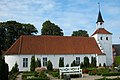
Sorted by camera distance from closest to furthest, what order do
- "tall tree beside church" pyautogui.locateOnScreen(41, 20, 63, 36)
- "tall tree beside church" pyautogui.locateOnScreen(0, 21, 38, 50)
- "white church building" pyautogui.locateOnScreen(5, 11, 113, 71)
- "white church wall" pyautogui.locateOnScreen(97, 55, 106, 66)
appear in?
"white church building" pyautogui.locateOnScreen(5, 11, 113, 71) → "white church wall" pyautogui.locateOnScreen(97, 55, 106, 66) → "tall tree beside church" pyautogui.locateOnScreen(0, 21, 38, 50) → "tall tree beside church" pyautogui.locateOnScreen(41, 20, 63, 36)

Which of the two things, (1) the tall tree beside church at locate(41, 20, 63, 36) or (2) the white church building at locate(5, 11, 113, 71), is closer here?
(2) the white church building at locate(5, 11, 113, 71)

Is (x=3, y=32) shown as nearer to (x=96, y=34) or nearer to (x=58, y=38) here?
(x=58, y=38)

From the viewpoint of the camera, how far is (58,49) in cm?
4275

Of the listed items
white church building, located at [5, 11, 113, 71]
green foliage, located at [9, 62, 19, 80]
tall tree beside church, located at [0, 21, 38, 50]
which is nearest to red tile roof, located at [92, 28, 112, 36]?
white church building, located at [5, 11, 113, 71]

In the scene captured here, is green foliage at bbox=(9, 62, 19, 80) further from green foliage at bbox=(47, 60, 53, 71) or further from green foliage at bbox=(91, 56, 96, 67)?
green foliage at bbox=(91, 56, 96, 67)

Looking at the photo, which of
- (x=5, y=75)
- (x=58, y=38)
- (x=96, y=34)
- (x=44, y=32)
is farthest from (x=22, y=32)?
(x=5, y=75)

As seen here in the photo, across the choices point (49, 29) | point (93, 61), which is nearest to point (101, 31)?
point (93, 61)

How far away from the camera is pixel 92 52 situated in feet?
143

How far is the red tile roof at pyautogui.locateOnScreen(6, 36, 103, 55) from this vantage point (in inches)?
1607

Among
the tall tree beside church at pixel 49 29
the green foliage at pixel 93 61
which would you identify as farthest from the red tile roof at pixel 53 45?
the tall tree beside church at pixel 49 29

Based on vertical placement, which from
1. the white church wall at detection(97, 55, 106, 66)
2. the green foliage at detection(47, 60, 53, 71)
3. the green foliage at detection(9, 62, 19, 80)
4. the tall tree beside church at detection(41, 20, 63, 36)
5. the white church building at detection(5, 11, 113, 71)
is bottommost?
the green foliage at detection(9, 62, 19, 80)

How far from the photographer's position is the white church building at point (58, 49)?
39938 mm

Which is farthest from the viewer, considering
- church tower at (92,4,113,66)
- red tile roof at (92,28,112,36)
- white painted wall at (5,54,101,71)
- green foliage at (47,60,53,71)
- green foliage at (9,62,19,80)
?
Answer: red tile roof at (92,28,112,36)

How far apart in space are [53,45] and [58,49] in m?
1.29
